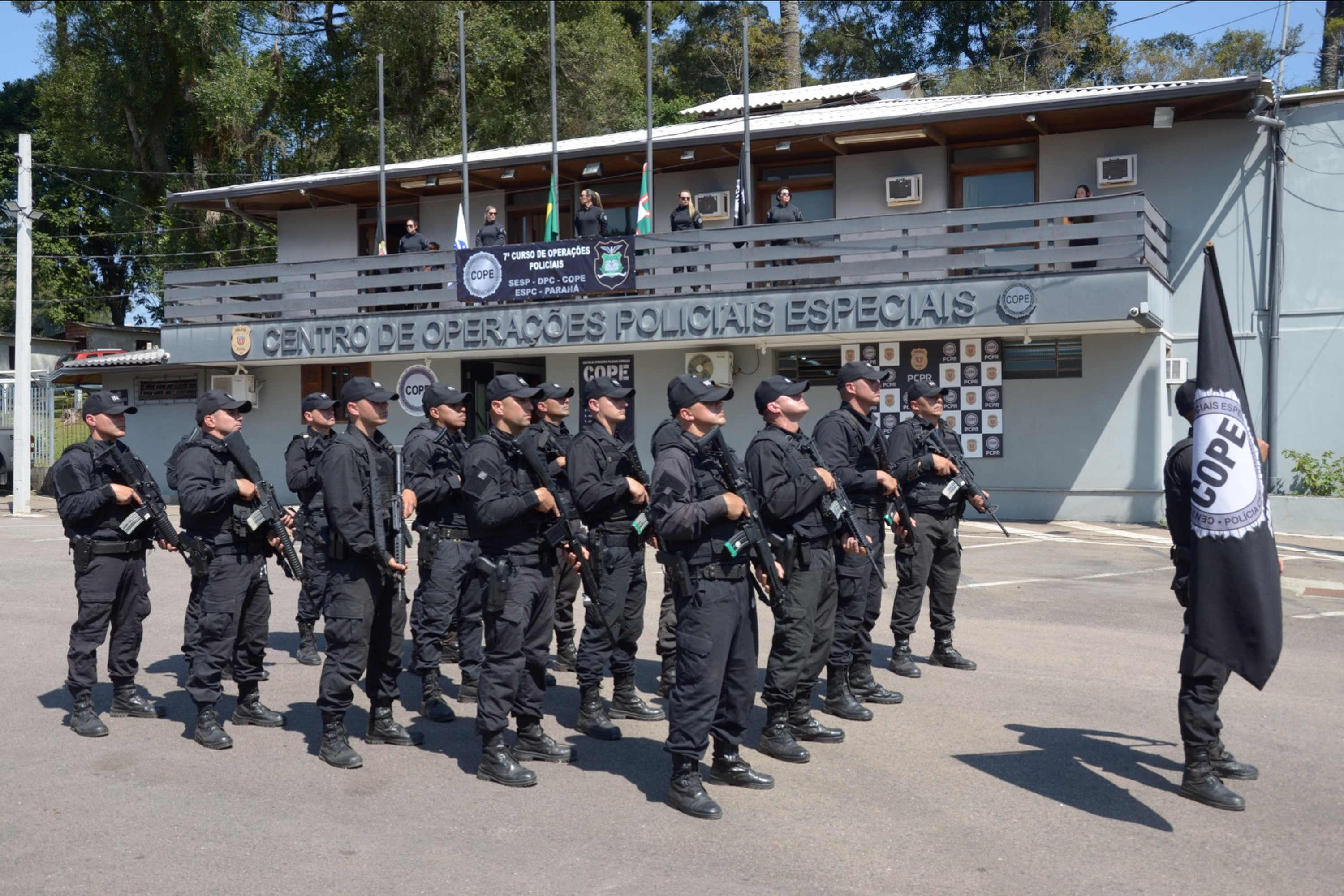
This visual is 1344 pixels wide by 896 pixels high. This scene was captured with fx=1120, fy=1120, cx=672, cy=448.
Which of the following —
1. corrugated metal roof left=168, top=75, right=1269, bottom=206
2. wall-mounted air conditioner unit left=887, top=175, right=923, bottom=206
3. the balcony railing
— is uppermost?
corrugated metal roof left=168, top=75, right=1269, bottom=206

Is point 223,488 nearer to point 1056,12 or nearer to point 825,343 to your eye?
point 825,343

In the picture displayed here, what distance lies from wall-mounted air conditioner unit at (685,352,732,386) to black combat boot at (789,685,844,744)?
463 inches

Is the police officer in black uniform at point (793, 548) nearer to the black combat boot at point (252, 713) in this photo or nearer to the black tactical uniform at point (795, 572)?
the black tactical uniform at point (795, 572)

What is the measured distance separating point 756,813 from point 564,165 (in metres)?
16.4

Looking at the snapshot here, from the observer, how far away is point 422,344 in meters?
19.1

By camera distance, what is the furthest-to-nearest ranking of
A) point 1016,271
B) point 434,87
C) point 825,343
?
point 434,87, point 825,343, point 1016,271

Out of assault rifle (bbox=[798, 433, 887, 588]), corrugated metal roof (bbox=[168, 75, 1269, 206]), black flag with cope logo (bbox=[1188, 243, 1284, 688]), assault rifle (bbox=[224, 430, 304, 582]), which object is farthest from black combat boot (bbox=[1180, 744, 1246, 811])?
corrugated metal roof (bbox=[168, 75, 1269, 206])

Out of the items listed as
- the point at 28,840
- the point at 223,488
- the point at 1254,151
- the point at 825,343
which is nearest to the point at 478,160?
the point at 825,343

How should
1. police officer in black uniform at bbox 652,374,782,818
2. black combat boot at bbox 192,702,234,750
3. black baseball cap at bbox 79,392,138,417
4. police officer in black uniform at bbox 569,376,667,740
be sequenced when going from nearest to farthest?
police officer in black uniform at bbox 652,374,782,818 → black combat boot at bbox 192,702,234,750 → police officer in black uniform at bbox 569,376,667,740 → black baseball cap at bbox 79,392,138,417

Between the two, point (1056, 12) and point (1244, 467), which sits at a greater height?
point (1056, 12)

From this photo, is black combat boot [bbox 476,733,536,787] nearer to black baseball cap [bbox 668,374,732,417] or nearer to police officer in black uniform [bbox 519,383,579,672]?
police officer in black uniform [bbox 519,383,579,672]

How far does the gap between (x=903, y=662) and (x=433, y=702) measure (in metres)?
3.17

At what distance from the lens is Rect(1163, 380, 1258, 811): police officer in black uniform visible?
5.20 meters

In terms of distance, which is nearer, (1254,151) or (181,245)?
(1254,151)
